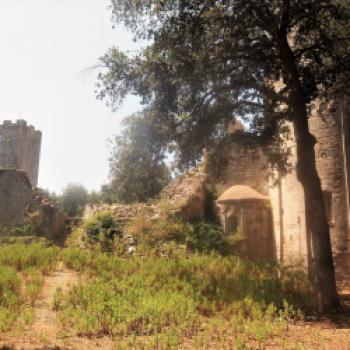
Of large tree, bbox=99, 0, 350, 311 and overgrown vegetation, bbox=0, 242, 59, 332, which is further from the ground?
large tree, bbox=99, 0, 350, 311

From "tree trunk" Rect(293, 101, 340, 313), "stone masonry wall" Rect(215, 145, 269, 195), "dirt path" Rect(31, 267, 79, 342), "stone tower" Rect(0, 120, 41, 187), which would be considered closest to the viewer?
"dirt path" Rect(31, 267, 79, 342)

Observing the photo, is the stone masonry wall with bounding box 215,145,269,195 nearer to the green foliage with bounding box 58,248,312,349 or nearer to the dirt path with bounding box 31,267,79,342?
the green foliage with bounding box 58,248,312,349

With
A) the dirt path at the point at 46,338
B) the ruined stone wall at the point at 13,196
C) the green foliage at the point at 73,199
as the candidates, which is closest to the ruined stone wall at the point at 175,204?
the ruined stone wall at the point at 13,196

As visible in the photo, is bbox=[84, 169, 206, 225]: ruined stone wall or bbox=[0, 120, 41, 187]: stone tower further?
bbox=[0, 120, 41, 187]: stone tower

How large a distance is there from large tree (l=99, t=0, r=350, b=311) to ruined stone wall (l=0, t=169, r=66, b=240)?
10.2 metres

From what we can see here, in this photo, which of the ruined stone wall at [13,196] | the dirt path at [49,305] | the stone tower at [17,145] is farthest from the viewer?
the stone tower at [17,145]

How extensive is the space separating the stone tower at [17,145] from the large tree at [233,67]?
1547 inches

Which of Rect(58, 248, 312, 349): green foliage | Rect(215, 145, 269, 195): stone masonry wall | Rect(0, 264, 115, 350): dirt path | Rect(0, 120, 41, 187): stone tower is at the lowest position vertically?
Rect(0, 264, 115, 350): dirt path

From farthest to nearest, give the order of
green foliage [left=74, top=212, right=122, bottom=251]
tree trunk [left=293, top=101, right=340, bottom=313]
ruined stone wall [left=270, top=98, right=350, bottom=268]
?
ruined stone wall [left=270, top=98, right=350, bottom=268], green foliage [left=74, top=212, right=122, bottom=251], tree trunk [left=293, top=101, right=340, bottom=313]

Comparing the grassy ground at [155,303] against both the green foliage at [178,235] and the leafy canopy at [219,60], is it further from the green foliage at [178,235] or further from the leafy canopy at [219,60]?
the leafy canopy at [219,60]

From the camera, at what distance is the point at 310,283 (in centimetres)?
1225

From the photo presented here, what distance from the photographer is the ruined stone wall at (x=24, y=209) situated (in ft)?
68.4

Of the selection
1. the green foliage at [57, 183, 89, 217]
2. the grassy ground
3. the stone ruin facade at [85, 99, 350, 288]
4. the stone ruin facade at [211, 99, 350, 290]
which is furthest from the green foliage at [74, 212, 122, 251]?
the green foliage at [57, 183, 89, 217]

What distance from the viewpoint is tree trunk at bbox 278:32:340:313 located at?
10883mm
